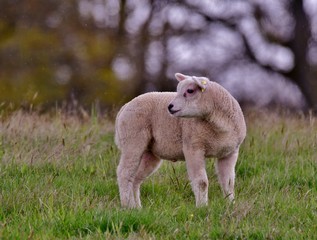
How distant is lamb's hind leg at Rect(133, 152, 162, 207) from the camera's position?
6.71m

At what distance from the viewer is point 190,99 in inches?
246

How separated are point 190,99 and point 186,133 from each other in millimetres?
323

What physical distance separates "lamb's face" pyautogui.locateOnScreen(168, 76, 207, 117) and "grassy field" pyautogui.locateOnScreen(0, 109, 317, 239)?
2.70 ft

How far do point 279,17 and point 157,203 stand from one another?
17234 mm

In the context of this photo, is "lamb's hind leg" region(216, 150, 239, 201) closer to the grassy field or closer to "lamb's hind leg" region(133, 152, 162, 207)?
the grassy field

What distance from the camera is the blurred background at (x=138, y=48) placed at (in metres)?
20.1

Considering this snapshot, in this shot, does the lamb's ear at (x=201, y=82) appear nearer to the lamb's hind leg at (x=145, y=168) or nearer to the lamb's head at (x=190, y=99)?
the lamb's head at (x=190, y=99)

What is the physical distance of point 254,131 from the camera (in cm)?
908

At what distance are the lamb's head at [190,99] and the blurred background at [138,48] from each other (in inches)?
508

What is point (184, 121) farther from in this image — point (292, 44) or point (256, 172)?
point (292, 44)

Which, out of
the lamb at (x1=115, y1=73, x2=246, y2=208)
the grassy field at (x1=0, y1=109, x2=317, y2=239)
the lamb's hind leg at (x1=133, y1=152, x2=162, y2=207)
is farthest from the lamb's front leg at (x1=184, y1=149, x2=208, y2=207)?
the lamb's hind leg at (x1=133, y1=152, x2=162, y2=207)

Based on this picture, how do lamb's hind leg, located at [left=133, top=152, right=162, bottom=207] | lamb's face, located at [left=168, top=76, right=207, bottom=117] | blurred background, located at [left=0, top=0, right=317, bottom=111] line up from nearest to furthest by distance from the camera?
1. lamb's face, located at [left=168, top=76, right=207, bottom=117]
2. lamb's hind leg, located at [left=133, top=152, right=162, bottom=207]
3. blurred background, located at [left=0, top=0, right=317, bottom=111]

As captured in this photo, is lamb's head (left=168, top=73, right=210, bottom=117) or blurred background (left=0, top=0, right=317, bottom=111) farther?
blurred background (left=0, top=0, right=317, bottom=111)

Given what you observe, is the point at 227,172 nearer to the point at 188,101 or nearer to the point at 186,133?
the point at 186,133
